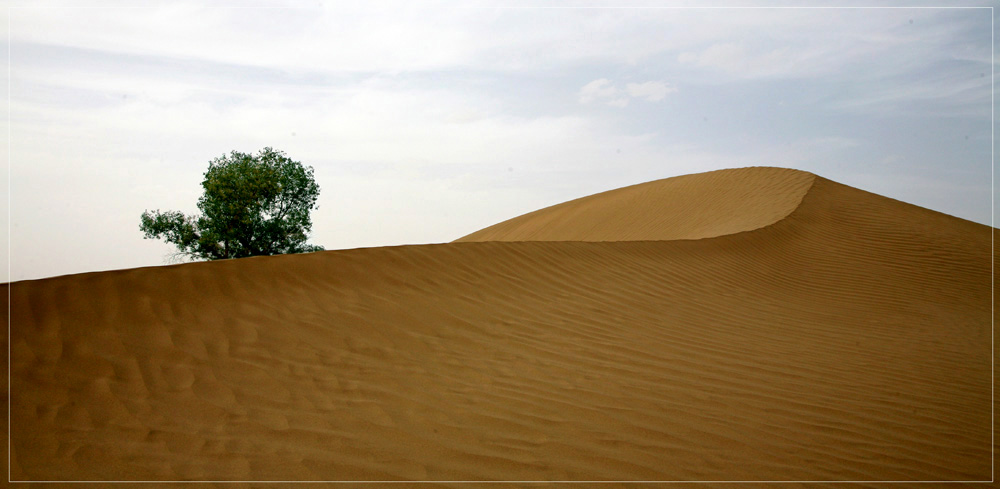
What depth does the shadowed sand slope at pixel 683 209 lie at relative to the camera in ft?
52.1

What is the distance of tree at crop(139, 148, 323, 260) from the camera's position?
786 inches

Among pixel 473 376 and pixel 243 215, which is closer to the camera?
pixel 473 376

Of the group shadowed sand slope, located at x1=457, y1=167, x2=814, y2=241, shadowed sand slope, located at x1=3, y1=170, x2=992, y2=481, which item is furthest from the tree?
shadowed sand slope, located at x1=3, y1=170, x2=992, y2=481

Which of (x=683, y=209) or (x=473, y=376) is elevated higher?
(x=683, y=209)

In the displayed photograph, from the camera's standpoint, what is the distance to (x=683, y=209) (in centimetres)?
1962

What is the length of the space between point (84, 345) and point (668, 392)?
179 inches

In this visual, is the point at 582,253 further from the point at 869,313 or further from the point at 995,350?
the point at 995,350

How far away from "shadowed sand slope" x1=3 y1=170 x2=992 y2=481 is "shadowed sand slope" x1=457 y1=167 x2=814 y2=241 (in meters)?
6.99

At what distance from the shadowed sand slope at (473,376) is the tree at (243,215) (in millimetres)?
13933

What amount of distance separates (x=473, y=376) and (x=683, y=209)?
16408 mm

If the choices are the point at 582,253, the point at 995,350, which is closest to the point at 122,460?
the point at 582,253

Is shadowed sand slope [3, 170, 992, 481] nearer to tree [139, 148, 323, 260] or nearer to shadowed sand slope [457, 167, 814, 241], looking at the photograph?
shadowed sand slope [457, 167, 814, 241]

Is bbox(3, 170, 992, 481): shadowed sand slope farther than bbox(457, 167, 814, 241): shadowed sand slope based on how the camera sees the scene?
No

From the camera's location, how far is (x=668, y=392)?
4398mm
